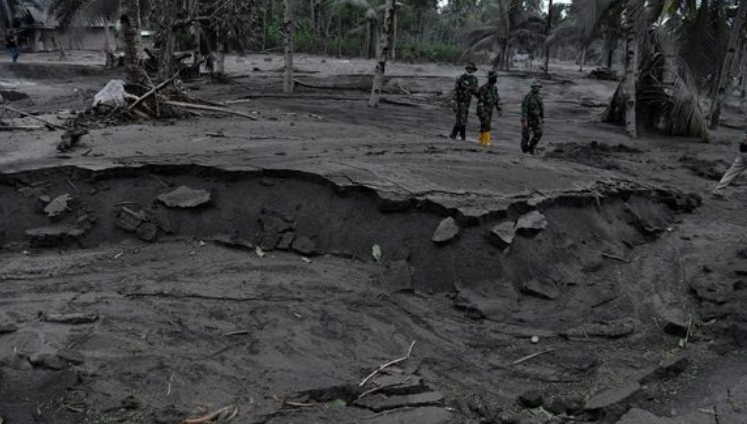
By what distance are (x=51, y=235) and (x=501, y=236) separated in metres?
5.01

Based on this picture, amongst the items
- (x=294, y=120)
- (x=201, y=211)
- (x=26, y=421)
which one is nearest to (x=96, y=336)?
(x=26, y=421)

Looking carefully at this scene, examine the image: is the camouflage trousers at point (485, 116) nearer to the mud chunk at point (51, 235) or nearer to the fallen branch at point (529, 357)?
the fallen branch at point (529, 357)

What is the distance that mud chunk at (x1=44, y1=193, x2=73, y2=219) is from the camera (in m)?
7.14

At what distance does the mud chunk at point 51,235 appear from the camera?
6902 millimetres

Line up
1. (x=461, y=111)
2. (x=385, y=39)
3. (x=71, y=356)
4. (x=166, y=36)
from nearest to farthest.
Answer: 1. (x=71, y=356)
2. (x=461, y=111)
3. (x=166, y=36)
4. (x=385, y=39)

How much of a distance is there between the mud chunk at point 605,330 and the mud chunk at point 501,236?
1.17m

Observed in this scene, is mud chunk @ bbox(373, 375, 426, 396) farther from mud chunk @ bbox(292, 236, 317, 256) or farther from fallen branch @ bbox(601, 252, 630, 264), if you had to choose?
fallen branch @ bbox(601, 252, 630, 264)

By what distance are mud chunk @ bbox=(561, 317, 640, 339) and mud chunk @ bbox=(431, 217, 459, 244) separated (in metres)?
1.55

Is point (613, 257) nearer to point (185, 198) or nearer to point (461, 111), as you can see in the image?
point (461, 111)

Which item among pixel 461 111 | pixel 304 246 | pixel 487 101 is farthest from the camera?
pixel 461 111

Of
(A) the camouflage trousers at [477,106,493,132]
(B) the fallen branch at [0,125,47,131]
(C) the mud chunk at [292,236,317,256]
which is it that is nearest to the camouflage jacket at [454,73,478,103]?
(A) the camouflage trousers at [477,106,493,132]

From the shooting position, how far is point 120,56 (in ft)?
88.6

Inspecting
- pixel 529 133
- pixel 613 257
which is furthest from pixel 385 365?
pixel 529 133

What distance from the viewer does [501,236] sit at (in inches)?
269
